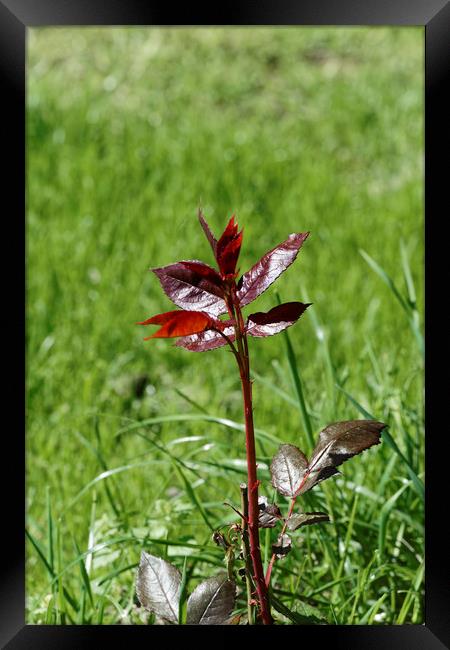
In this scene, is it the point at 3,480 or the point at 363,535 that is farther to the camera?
the point at 363,535

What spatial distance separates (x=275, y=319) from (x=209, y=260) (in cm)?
226

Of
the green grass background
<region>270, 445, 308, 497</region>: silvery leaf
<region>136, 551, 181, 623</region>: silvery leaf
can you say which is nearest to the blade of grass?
the green grass background

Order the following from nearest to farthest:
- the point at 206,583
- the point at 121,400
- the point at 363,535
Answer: the point at 206,583 < the point at 363,535 < the point at 121,400

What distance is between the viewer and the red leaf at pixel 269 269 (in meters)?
0.86

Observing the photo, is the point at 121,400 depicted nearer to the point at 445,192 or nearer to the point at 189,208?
the point at 189,208

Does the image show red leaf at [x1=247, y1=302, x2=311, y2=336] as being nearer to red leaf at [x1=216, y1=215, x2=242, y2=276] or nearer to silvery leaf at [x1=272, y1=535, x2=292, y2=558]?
red leaf at [x1=216, y1=215, x2=242, y2=276]

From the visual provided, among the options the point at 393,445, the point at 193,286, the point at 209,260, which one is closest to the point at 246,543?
the point at 193,286

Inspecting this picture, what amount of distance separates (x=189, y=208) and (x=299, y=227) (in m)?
0.42

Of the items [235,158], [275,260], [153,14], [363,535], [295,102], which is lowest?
[363,535]

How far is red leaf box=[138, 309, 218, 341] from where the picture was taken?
0.83 meters

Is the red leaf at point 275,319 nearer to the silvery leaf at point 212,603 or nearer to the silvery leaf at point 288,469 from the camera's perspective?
the silvery leaf at point 288,469

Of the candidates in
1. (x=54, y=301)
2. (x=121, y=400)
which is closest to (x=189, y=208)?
(x=54, y=301)

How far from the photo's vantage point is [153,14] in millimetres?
906

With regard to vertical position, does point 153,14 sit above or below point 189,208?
below
